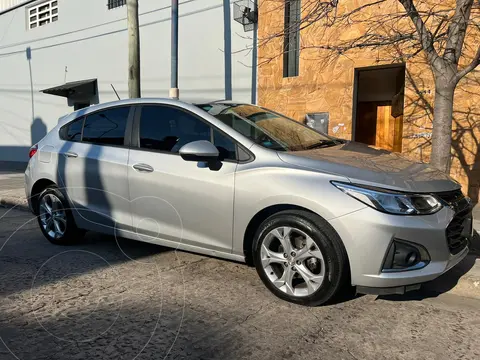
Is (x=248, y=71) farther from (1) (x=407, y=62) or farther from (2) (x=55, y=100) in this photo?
(2) (x=55, y=100)

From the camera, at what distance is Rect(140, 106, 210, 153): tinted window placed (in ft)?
12.5

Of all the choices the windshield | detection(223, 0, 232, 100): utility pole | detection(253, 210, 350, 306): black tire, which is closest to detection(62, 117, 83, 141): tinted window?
the windshield

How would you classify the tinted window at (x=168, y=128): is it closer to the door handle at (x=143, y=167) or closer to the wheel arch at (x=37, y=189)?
the door handle at (x=143, y=167)

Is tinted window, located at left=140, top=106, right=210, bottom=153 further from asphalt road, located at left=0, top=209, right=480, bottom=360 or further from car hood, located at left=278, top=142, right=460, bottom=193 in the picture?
asphalt road, located at left=0, top=209, right=480, bottom=360

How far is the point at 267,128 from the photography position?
3.88m

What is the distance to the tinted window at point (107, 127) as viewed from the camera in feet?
14.0

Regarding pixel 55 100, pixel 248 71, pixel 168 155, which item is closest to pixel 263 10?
pixel 248 71

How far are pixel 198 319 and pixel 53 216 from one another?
2.72 meters

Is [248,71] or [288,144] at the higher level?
[248,71]

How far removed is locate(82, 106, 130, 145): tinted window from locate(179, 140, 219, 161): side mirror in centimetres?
109

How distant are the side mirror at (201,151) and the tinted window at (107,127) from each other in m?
1.09

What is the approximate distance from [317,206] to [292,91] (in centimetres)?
630

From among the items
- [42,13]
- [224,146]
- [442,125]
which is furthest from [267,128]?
[42,13]

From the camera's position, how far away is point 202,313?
10.3ft
